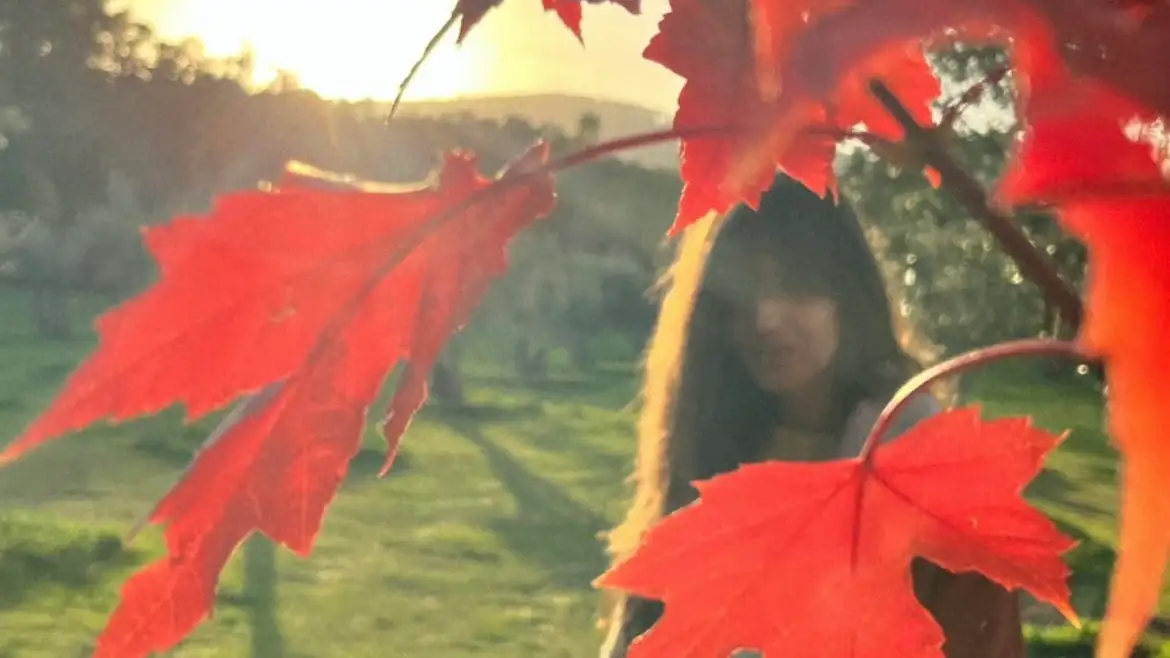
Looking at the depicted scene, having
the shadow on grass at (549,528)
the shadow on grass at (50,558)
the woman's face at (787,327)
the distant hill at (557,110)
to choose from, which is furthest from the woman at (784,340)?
the shadow on grass at (50,558)

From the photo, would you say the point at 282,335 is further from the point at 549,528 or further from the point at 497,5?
the point at 549,528

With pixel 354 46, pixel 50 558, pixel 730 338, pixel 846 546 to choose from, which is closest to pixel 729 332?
pixel 730 338

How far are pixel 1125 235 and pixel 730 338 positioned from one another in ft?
0.71

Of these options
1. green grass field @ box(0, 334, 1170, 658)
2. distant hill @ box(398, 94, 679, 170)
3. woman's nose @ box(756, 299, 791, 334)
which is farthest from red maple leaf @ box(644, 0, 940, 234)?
green grass field @ box(0, 334, 1170, 658)

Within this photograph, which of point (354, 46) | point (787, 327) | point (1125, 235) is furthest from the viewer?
point (354, 46)

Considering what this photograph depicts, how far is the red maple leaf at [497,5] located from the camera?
187 millimetres

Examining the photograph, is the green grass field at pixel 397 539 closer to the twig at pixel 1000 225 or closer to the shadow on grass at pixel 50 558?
the shadow on grass at pixel 50 558

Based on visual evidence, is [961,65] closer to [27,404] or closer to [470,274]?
[470,274]

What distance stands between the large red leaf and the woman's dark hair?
0.17 meters

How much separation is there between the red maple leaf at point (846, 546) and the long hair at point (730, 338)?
0.13 meters

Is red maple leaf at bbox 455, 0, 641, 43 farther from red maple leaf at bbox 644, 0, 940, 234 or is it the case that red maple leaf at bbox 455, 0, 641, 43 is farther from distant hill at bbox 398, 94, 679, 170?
distant hill at bbox 398, 94, 679, 170

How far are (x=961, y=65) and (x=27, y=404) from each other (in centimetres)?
52

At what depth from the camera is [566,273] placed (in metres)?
0.53

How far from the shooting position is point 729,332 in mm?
340
